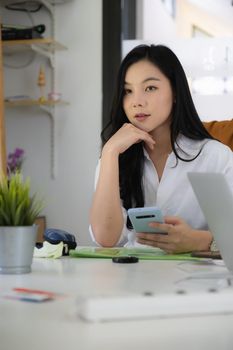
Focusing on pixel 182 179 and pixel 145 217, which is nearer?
pixel 145 217

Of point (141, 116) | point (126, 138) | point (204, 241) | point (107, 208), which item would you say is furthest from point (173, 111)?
point (204, 241)

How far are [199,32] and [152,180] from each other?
1906 mm

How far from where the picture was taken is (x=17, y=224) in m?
0.92

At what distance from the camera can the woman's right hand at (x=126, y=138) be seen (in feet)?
5.09

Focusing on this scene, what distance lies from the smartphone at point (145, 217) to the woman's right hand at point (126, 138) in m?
0.34

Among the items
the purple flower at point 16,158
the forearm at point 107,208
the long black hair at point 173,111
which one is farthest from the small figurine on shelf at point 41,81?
the forearm at point 107,208

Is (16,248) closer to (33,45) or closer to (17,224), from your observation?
(17,224)

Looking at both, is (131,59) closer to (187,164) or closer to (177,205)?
(187,164)

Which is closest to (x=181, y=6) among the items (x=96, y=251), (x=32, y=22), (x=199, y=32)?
(x=199, y=32)

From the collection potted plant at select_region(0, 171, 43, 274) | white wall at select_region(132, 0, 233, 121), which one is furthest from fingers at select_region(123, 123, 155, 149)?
white wall at select_region(132, 0, 233, 121)

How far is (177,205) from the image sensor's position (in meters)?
1.64

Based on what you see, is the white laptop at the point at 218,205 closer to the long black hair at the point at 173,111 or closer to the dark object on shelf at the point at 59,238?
the dark object on shelf at the point at 59,238

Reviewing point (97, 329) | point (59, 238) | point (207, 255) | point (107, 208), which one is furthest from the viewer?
point (107, 208)

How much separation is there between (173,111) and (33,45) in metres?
1.54
